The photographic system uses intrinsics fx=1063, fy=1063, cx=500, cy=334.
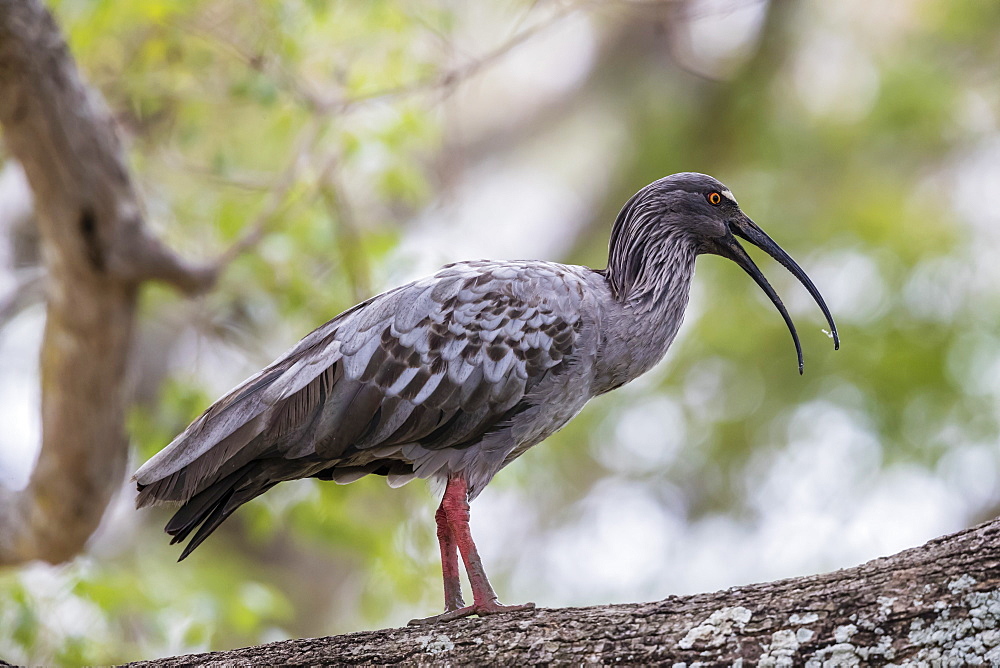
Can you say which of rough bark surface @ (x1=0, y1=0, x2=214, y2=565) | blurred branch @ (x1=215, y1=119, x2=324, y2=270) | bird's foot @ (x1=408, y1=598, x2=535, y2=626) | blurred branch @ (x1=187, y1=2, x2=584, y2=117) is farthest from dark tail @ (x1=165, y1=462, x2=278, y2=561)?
blurred branch @ (x1=187, y1=2, x2=584, y2=117)

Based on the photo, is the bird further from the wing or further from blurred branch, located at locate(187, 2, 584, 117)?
blurred branch, located at locate(187, 2, 584, 117)

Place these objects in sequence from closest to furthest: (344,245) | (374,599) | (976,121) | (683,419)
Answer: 1. (344,245)
2. (374,599)
3. (976,121)
4. (683,419)

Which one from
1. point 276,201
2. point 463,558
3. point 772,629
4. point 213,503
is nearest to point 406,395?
point 463,558

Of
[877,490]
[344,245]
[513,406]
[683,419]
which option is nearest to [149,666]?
[513,406]

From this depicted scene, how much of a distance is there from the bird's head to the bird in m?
0.33

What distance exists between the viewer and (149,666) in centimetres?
395

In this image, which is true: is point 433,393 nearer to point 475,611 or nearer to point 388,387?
point 388,387

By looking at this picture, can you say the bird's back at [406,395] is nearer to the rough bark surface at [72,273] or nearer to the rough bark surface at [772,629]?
the rough bark surface at [772,629]

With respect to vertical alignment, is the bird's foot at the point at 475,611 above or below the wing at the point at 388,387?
below

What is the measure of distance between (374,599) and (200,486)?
427 centimetres

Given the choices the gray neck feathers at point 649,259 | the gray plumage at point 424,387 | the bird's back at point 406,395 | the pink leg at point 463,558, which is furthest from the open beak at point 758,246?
the pink leg at point 463,558

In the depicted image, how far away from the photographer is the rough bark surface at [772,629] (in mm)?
3186

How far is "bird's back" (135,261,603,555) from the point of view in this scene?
4.51 m

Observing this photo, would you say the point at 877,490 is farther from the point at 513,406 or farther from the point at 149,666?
the point at 149,666
